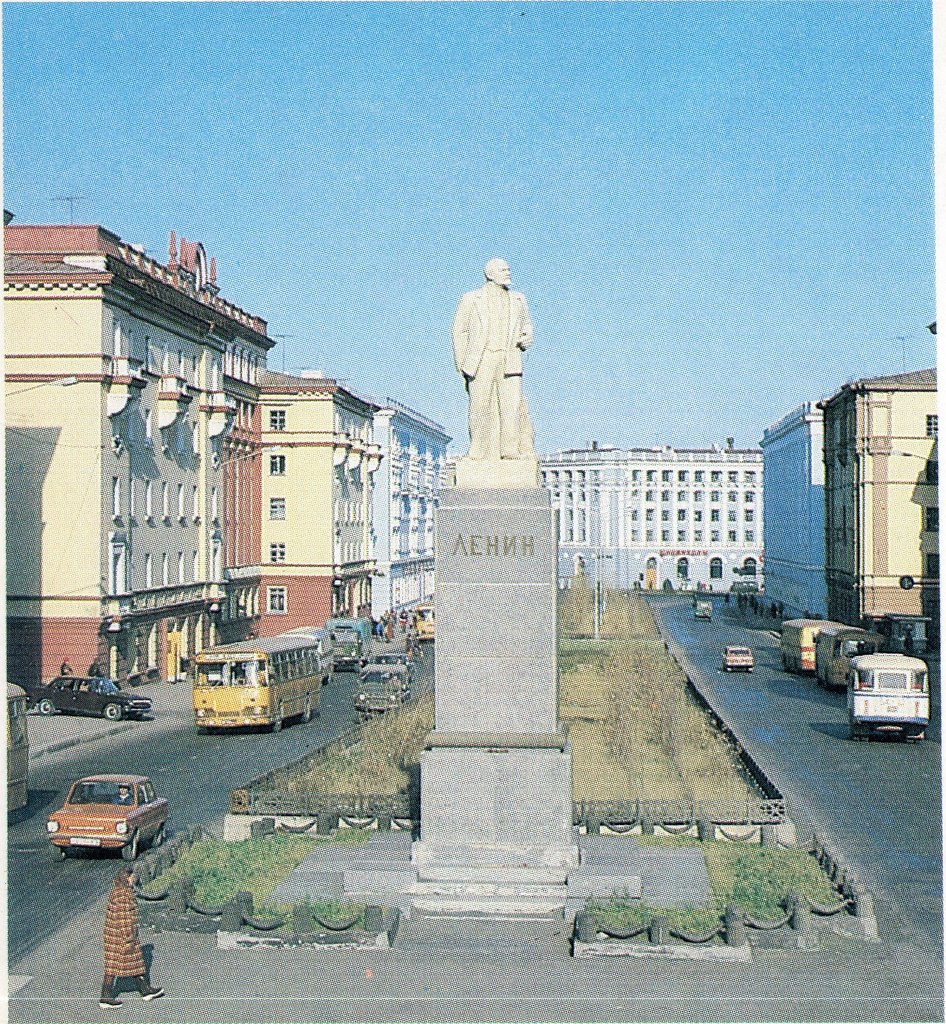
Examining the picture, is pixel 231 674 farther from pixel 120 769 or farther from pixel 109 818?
pixel 109 818

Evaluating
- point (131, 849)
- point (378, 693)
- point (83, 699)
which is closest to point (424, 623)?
point (378, 693)

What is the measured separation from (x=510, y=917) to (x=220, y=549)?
5377cm

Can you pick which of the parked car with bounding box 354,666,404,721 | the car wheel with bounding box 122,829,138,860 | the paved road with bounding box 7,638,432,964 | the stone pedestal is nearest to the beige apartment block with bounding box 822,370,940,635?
the paved road with bounding box 7,638,432,964

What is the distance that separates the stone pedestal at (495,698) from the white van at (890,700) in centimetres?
2319

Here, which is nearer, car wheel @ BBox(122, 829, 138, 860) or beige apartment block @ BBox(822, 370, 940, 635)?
car wheel @ BBox(122, 829, 138, 860)

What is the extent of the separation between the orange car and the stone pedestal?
22.1 feet

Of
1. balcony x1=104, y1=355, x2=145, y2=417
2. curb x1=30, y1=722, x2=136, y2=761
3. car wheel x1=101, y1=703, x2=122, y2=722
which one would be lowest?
curb x1=30, y1=722, x2=136, y2=761

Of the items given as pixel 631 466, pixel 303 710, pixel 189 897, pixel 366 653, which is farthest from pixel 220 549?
pixel 631 466

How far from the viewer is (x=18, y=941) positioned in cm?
A: 1991

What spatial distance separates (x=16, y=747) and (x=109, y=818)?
5998 millimetres

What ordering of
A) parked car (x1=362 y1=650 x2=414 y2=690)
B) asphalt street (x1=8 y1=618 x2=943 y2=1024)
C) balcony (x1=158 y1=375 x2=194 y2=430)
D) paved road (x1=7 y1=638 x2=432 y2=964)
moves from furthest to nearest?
balcony (x1=158 y1=375 x2=194 y2=430)
parked car (x1=362 y1=650 x2=414 y2=690)
paved road (x1=7 y1=638 x2=432 y2=964)
asphalt street (x1=8 y1=618 x2=943 y2=1024)

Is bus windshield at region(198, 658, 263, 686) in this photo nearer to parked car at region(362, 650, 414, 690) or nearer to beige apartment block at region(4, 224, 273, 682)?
parked car at region(362, 650, 414, 690)

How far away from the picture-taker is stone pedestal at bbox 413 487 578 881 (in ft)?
66.1

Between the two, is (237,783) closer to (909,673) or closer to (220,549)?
(909,673)
